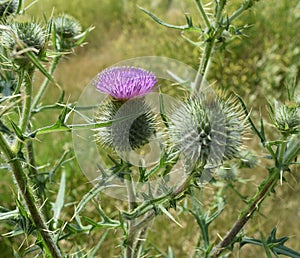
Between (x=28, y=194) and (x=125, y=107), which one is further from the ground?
(x=125, y=107)

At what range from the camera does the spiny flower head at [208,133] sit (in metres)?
1.82

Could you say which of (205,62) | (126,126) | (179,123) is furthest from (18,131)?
(205,62)

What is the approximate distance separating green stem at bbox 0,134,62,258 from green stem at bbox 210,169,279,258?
2.63 ft

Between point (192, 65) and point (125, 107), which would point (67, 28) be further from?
point (192, 65)

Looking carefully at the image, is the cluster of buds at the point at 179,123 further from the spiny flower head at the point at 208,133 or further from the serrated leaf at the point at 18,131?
the serrated leaf at the point at 18,131

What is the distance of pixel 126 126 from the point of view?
203cm

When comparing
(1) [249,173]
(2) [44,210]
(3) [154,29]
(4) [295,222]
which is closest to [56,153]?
(1) [249,173]

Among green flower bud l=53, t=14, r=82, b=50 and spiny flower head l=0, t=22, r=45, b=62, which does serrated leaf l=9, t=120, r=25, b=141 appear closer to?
spiny flower head l=0, t=22, r=45, b=62

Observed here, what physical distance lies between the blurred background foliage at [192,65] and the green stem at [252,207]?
115 mm

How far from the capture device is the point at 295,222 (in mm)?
4730

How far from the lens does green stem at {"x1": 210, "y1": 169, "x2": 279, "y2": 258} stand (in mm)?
2059

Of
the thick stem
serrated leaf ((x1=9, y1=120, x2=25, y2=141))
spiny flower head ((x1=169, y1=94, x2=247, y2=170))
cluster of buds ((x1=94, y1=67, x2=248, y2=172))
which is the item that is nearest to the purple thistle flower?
cluster of buds ((x1=94, y1=67, x2=248, y2=172))

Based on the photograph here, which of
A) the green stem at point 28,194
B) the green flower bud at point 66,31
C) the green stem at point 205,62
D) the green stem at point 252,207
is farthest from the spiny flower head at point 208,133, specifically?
the green flower bud at point 66,31

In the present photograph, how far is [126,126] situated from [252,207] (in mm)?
704
